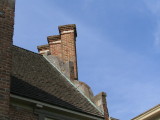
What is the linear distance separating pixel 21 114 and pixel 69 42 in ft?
25.4

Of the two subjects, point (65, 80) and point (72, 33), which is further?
point (72, 33)

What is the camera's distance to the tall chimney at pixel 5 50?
9867 mm

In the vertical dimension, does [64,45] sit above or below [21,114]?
above

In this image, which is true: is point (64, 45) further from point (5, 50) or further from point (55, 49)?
point (5, 50)

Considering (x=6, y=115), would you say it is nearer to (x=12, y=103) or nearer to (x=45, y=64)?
(x=12, y=103)

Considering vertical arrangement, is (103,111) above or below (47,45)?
below

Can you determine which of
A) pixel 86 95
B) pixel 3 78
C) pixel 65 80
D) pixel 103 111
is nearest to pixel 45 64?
pixel 65 80

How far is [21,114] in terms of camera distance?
12.1 m

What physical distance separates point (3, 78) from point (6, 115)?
1.11m

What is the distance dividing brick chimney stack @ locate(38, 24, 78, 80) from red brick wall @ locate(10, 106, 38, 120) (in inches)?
249

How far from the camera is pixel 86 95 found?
15820 millimetres

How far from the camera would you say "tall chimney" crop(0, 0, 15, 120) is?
9.87 metres

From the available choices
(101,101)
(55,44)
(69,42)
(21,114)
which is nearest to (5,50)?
(21,114)

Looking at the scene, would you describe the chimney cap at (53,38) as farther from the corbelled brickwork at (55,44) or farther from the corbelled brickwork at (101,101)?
the corbelled brickwork at (101,101)
